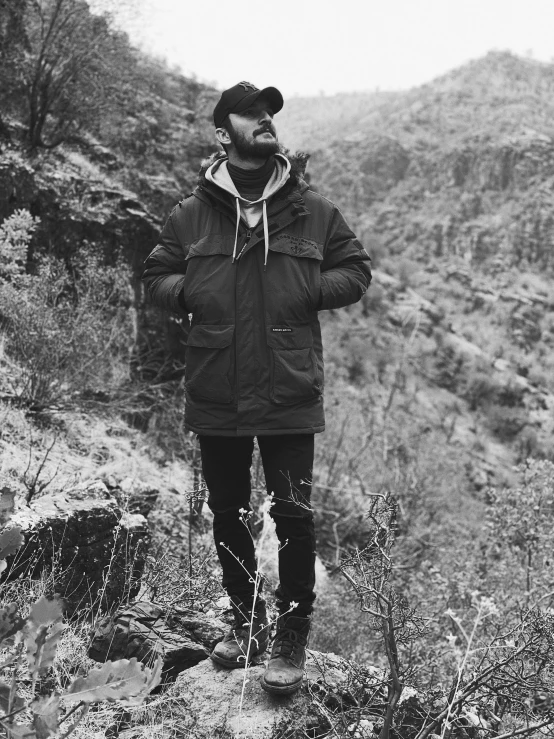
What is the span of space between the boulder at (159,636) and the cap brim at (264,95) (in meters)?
1.99

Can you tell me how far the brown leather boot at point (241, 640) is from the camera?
242 centimetres

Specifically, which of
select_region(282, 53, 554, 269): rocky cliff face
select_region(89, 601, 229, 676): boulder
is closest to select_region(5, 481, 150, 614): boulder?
select_region(89, 601, 229, 676): boulder

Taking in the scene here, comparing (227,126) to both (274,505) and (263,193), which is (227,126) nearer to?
(263,193)

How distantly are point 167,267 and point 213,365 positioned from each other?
53cm

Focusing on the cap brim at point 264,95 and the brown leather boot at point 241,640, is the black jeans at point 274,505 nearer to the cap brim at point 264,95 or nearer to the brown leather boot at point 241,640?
the brown leather boot at point 241,640

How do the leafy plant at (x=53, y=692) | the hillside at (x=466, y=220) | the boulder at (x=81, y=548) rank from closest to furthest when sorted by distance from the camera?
1. the leafy plant at (x=53, y=692)
2. the boulder at (x=81, y=548)
3. the hillside at (x=466, y=220)

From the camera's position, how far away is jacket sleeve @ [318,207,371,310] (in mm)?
2393

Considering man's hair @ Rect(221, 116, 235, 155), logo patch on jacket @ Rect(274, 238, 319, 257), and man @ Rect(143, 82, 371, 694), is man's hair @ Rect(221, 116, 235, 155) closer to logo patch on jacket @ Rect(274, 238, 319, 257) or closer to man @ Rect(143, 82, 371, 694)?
man @ Rect(143, 82, 371, 694)

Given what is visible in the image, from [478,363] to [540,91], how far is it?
141 feet

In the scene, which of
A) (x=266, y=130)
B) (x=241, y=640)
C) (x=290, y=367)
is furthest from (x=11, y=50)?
(x=241, y=640)

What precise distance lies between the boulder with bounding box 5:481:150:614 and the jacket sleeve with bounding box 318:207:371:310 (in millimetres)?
1381

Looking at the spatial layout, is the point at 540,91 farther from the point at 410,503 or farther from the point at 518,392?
the point at 410,503

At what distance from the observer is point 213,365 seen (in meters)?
2.27

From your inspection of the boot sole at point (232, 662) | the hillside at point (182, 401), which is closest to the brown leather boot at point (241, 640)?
the boot sole at point (232, 662)
